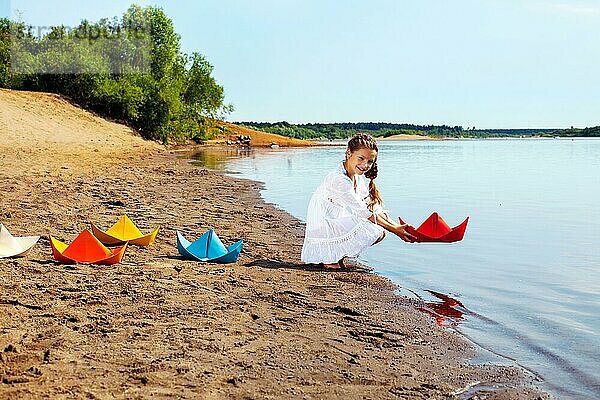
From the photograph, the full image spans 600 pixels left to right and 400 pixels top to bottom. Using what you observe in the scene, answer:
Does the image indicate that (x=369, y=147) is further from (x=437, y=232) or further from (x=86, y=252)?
(x=86, y=252)

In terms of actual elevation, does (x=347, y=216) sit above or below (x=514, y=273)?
above

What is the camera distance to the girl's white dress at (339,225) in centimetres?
748

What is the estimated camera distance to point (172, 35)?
50.6 m

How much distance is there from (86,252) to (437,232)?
396cm

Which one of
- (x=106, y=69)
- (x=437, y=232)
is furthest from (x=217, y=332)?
(x=106, y=69)

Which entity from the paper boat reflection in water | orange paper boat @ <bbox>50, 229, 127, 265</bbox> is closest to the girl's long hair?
orange paper boat @ <bbox>50, 229, 127, 265</bbox>

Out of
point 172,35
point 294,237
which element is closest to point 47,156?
point 294,237

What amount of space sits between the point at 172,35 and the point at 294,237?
44112 mm

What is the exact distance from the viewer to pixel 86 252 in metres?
6.66

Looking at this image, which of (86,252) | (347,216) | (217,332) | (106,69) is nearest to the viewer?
(217,332)

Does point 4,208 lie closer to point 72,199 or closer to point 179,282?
point 72,199

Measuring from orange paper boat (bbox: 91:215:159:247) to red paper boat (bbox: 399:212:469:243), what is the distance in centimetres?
304

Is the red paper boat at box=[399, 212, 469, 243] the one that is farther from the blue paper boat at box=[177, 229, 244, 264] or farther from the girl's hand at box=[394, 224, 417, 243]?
the blue paper boat at box=[177, 229, 244, 264]

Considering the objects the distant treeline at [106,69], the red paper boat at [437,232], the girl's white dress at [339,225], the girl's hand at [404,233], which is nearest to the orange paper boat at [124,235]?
the girl's white dress at [339,225]
